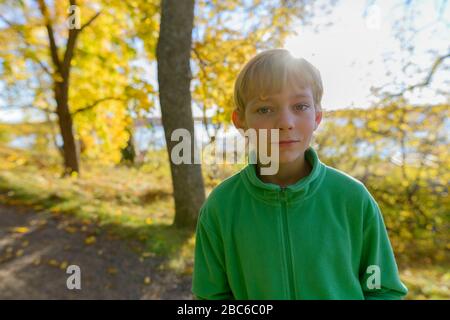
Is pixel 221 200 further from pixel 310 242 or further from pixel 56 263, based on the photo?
pixel 56 263

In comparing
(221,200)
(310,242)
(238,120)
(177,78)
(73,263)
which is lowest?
(73,263)

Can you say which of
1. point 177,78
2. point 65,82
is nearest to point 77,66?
point 65,82

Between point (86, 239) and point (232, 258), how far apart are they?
3999 mm

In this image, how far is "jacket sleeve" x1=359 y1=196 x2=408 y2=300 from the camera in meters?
1.29

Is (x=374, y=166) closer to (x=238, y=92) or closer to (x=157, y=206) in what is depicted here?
→ (x=157, y=206)

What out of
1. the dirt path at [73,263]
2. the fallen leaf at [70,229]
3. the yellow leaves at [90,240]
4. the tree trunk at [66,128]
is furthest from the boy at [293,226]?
the tree trunk at [66,128]

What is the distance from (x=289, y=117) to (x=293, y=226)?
0.42m

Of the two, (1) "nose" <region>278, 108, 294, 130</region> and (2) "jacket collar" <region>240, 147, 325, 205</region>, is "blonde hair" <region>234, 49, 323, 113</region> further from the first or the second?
(2) "jacket collar" <region>240, 147, 325, 205</region>

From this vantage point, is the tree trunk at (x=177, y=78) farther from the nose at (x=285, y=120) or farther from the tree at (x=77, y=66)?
the nose at (x=285, y=120)

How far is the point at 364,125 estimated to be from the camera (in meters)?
5.82

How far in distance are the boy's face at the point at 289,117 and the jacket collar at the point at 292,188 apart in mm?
95

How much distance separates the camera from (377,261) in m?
1.29

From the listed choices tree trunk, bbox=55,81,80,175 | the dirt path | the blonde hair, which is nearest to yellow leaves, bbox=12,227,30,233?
the dirt path

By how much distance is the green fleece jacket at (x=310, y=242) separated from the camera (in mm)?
1291
